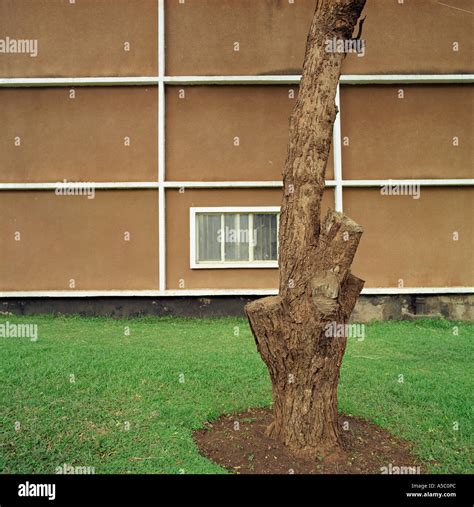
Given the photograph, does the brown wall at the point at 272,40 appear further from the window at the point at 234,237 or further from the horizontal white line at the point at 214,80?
the window at the point at 234,237

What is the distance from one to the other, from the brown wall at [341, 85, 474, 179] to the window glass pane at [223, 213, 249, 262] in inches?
103

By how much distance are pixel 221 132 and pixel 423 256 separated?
5.45 metres

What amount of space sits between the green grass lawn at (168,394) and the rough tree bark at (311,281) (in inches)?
34.4

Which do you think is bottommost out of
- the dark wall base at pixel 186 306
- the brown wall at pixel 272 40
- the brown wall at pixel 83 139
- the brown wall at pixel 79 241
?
the dark wall base at pixel 186 306

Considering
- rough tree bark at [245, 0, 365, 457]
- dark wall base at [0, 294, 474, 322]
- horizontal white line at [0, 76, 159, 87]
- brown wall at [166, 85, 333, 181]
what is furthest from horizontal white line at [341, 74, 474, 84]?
rough tree bark at [245, 0, 365, 457]

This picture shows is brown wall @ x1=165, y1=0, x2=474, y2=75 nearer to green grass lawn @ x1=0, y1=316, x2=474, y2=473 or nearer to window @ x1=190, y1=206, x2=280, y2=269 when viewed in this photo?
window @ x1=190, y1=206, x2=280, y2=269

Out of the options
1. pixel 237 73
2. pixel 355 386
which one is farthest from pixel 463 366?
pixel 237 73

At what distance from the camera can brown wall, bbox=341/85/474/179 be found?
37.6 feet

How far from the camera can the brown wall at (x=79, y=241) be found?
11414mm

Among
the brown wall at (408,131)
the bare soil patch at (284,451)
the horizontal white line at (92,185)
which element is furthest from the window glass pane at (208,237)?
the bare soil patch at (284,451)

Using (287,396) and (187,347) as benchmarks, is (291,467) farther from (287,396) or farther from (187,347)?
(187,347)

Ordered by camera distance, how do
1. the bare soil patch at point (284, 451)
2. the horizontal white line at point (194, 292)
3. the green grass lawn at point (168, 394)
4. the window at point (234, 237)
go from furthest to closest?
the window at point (234, 237), the horizontal white line at point (194, 292), the green grass lawn at point (168, 394), the bare soil patch at point (284, 451)

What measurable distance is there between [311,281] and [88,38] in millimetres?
9759

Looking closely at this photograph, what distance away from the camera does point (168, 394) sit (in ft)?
19.1
